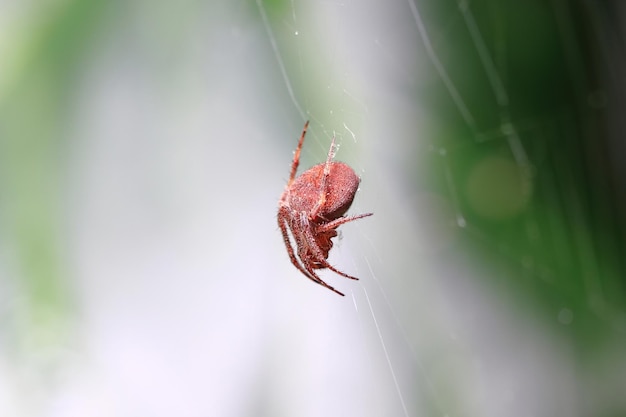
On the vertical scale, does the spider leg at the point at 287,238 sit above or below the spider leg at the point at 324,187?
below

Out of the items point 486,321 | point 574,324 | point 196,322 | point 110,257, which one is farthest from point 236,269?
point 574,324

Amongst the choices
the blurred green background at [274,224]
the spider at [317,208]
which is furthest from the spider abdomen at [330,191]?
the blurred green background at [274,224]

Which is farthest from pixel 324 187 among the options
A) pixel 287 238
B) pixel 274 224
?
pixel 274 224

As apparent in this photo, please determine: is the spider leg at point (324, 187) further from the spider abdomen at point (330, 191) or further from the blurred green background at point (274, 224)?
the blurred green background at point (274, 224)

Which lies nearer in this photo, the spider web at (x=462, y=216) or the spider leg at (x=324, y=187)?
the spider leg at (x=324, y=187)

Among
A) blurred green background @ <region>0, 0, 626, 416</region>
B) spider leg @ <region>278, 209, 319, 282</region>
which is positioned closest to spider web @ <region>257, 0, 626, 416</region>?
blurred green background @ <region>0, 0, 626, 416</region>

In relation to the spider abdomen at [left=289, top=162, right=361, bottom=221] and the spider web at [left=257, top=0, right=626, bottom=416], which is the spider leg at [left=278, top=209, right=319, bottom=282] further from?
the spider web at [left=257, top=0, right=626, bottom=416]

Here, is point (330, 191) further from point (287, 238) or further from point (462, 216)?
point (462, 216)
